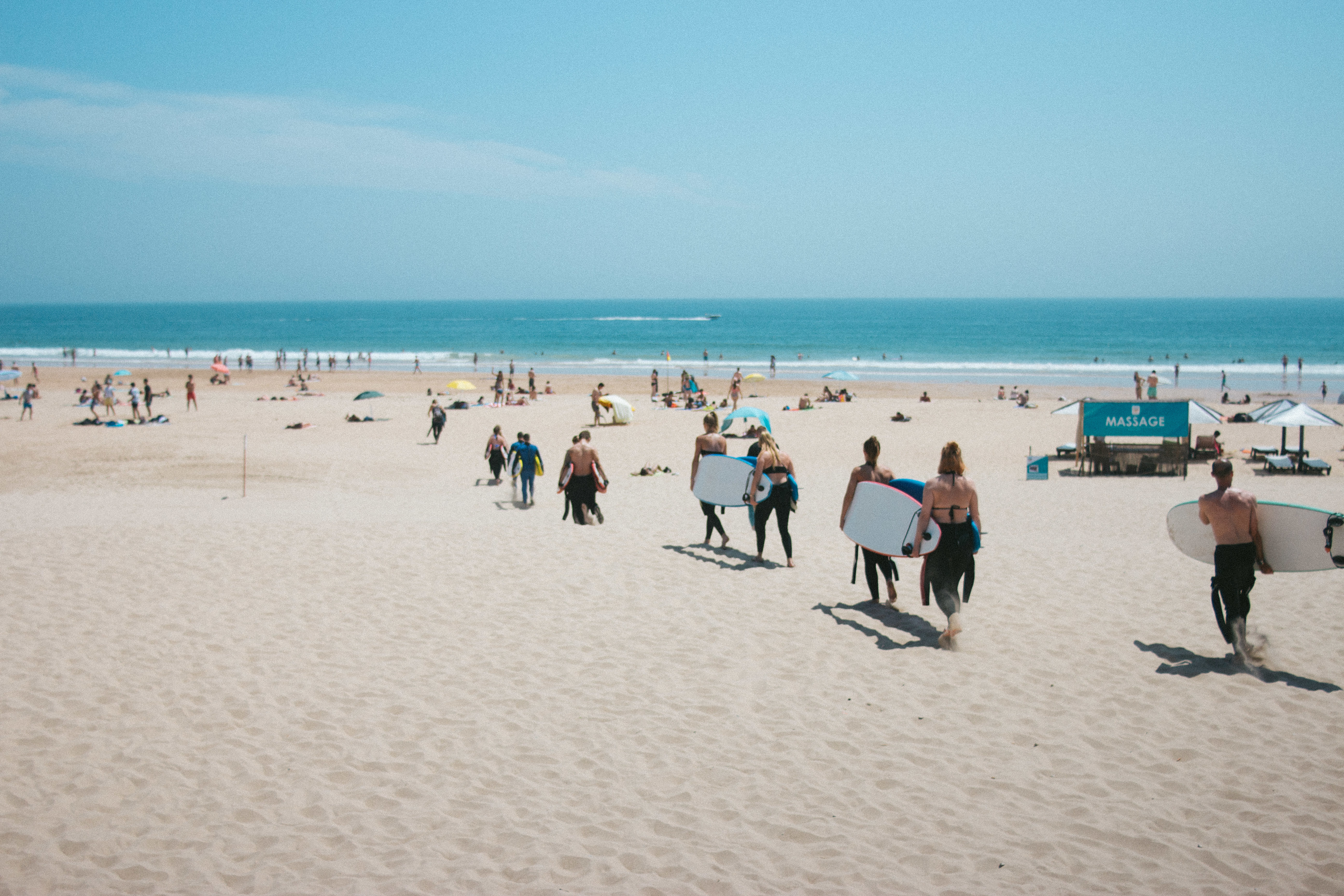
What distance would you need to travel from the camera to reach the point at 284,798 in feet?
14.6

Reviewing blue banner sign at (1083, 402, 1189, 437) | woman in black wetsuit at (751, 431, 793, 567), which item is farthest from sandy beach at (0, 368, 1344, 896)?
blue banner sign at (1083, 402, 1189, 437)

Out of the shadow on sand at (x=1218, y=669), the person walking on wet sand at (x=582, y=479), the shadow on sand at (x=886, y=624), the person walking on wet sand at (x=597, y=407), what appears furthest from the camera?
the person walking on wet sand at (x=597, y=407)

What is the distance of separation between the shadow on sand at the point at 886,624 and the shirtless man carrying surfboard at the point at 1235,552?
6.60 feet

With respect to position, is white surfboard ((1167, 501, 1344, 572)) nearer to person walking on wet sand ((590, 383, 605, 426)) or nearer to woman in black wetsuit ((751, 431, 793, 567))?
woman in black wetsuit ((751, 431, 793, 567))

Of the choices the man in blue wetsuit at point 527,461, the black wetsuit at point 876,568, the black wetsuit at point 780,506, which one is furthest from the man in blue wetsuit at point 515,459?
the black wetsuit at point 876,568

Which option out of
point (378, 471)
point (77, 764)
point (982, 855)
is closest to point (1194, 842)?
point (982, 855)

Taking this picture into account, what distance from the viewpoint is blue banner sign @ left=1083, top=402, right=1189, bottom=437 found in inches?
675

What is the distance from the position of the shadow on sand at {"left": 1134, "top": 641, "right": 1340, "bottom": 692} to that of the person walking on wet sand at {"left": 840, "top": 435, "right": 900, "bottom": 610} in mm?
1984

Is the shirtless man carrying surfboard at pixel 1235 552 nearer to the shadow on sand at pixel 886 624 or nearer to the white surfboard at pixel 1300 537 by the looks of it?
the white surfboard at pixel 1300 537

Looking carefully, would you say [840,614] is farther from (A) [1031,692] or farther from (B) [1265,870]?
(B) [1265,870]

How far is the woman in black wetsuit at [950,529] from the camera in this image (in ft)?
20.9

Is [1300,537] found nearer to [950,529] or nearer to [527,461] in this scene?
[950,529]

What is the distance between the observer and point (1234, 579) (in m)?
6.01

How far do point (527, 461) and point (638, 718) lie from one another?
805 centimetres
